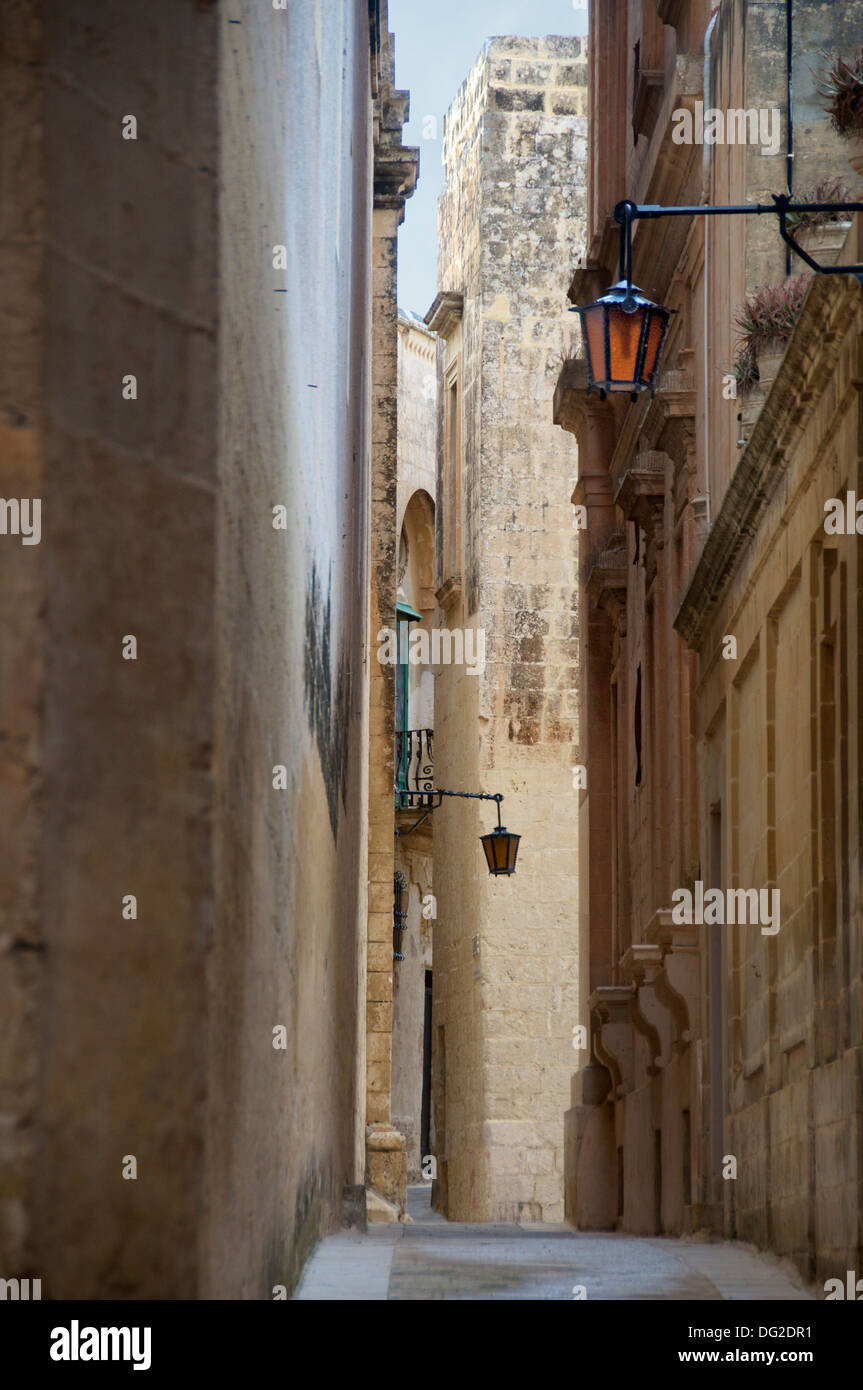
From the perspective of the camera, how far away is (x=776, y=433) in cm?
860

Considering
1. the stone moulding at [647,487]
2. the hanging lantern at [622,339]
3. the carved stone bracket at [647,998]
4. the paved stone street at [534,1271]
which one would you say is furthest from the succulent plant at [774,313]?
the stone moulding at [647,487]

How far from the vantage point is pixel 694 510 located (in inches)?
543

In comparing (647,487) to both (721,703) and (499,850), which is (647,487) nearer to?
(721,703)

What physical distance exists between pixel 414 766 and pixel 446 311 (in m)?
6.77

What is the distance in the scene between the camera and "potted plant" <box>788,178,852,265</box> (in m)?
9.55

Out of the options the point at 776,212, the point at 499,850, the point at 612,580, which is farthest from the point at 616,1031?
the point at 776,212

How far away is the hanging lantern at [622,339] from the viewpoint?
10.1 metres

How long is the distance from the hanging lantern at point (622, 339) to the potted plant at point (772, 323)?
644 millimetres

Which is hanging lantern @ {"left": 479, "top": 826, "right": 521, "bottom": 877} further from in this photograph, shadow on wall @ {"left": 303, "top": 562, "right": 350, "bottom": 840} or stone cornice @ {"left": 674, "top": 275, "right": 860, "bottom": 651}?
shadow on wall @ {"left": 303, "top": 562, "right": 350, "bottom": 840}

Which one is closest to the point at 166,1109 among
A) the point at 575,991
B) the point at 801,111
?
the point at 801,111

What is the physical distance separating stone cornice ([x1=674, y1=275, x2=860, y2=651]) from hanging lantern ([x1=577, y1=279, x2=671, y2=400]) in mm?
776

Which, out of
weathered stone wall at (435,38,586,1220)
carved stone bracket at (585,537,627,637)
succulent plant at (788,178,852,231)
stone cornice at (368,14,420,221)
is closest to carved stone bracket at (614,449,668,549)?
carved stone bracket at (585,537,627,637)

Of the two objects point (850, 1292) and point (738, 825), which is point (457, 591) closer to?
point (738, 825)
